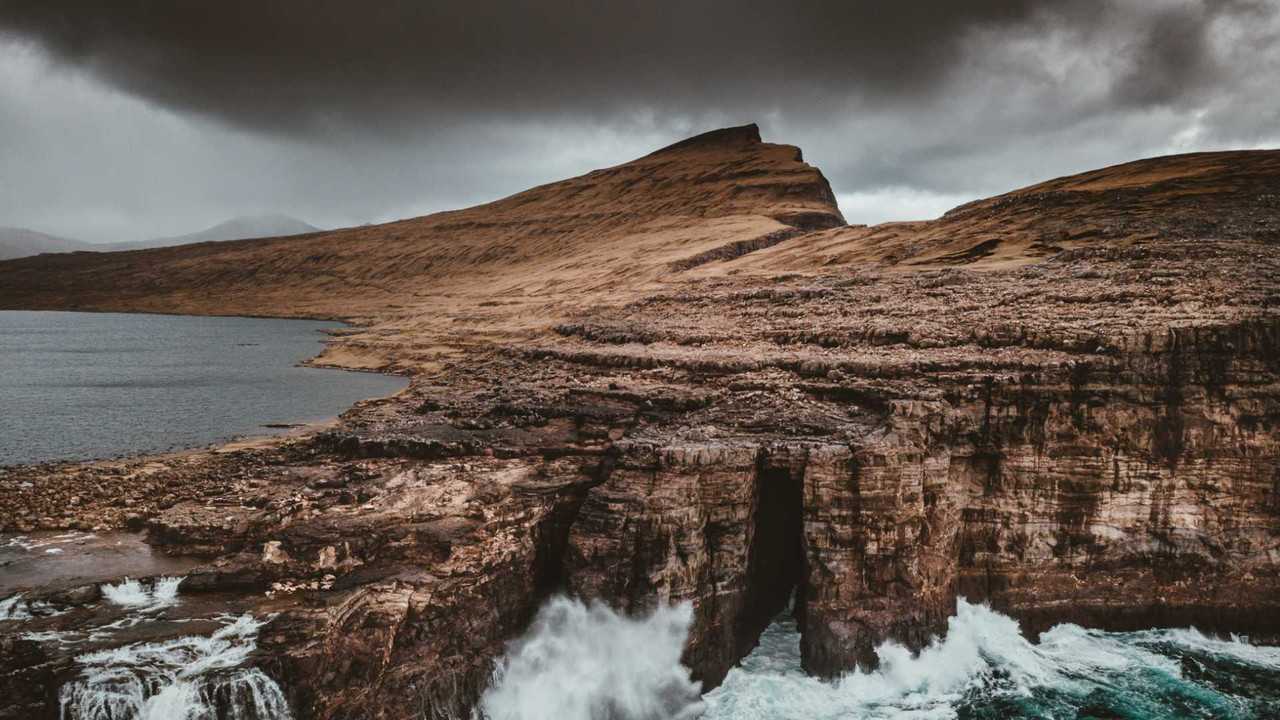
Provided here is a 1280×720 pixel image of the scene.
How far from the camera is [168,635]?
18.0m

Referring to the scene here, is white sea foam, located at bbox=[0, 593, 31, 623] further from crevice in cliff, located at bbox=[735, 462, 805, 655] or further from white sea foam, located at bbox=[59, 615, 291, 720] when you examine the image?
crevice in cliff, located at bbox=[735, 462, 805, 655]

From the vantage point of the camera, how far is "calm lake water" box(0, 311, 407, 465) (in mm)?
44031

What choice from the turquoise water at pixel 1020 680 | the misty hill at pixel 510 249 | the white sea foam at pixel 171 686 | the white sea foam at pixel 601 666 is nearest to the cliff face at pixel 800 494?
the white sea foam at pixel 171 686

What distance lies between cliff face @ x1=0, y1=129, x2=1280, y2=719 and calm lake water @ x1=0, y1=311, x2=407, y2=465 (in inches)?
378

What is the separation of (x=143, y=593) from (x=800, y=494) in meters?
20.8

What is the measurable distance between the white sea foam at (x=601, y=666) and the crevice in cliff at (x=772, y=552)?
10.4 feet

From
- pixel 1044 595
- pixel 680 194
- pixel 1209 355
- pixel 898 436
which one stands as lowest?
pixel 1044 595

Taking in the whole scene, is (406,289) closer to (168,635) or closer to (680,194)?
(680,194)

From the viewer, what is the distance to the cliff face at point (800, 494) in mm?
21328

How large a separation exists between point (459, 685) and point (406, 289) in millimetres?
125409


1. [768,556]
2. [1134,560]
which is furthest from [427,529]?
[1134,560]

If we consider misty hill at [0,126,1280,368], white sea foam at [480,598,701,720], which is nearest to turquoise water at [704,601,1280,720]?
white sea foam at [480,598,701,720]

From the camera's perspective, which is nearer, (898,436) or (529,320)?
(898,436)

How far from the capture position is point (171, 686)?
54.1ft
